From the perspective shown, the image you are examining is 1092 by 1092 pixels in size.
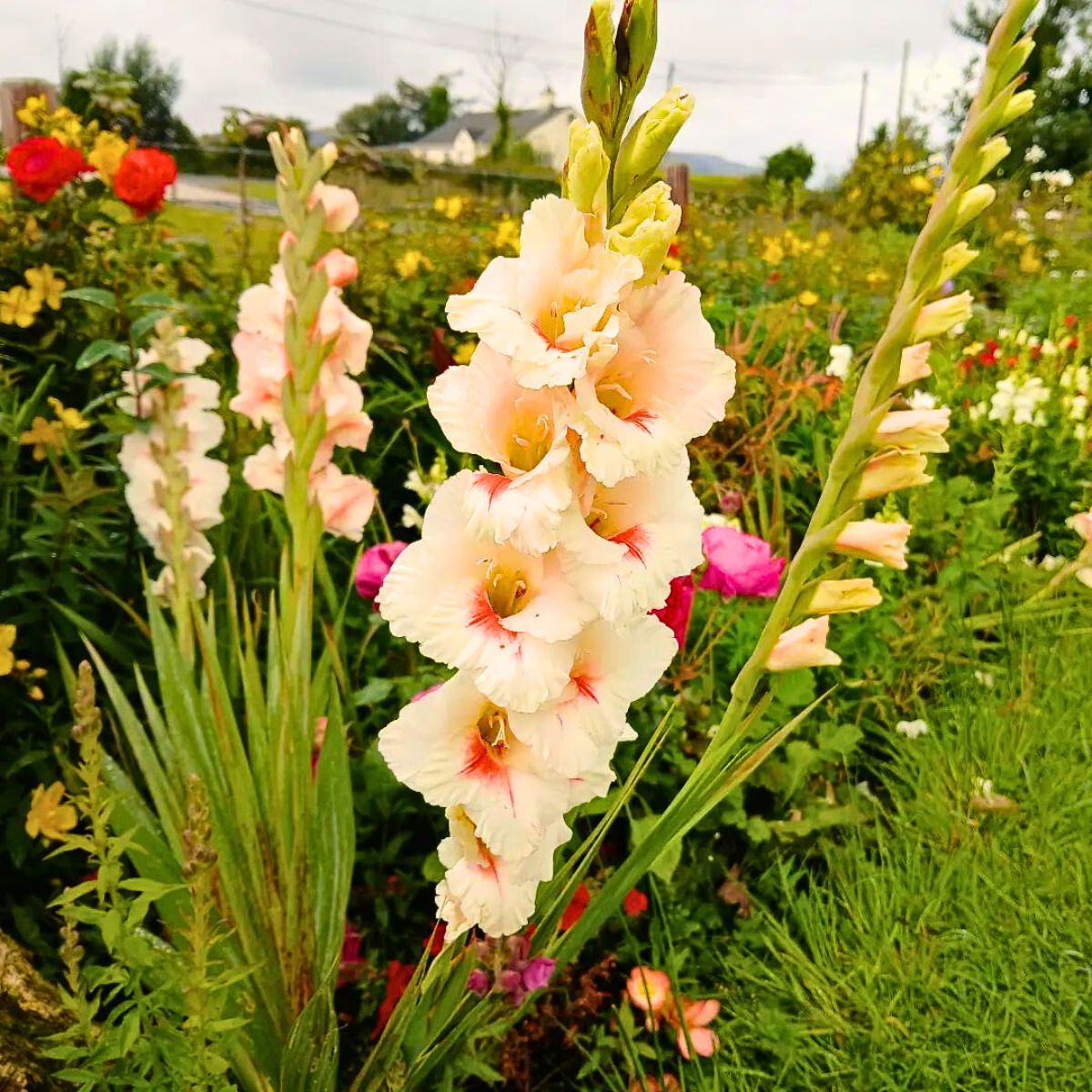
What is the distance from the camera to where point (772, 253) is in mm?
4875

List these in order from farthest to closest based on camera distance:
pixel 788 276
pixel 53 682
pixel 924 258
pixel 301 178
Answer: pixel 788 276
pixel 53 682
pixel 301 178
pixel 924 258

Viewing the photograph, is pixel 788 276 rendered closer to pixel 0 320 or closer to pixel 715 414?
pixel 0 320

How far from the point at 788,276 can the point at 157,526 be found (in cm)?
397

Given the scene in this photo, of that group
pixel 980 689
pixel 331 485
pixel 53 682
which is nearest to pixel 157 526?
pixel 331 485

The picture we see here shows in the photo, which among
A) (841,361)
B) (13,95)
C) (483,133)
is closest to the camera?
(841,361)

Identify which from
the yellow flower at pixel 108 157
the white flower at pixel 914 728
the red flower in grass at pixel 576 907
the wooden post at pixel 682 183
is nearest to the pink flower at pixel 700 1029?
the red flower in grass at pixel 576 907

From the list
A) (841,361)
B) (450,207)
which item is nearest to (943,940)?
(841,361)

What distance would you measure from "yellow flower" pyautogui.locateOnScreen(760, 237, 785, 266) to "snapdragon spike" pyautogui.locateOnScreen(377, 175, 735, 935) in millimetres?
4381

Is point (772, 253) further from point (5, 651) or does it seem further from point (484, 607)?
point (484, 607)

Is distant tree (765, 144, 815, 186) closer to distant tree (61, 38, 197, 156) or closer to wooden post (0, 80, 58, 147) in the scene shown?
distant tree (61, 38, 197, 156)

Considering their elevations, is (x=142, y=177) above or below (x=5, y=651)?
above

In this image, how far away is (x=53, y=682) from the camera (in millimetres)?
1877

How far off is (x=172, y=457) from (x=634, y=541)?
107 cm

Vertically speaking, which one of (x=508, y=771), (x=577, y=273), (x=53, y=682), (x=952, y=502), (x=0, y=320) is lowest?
(x=53, y=682)
